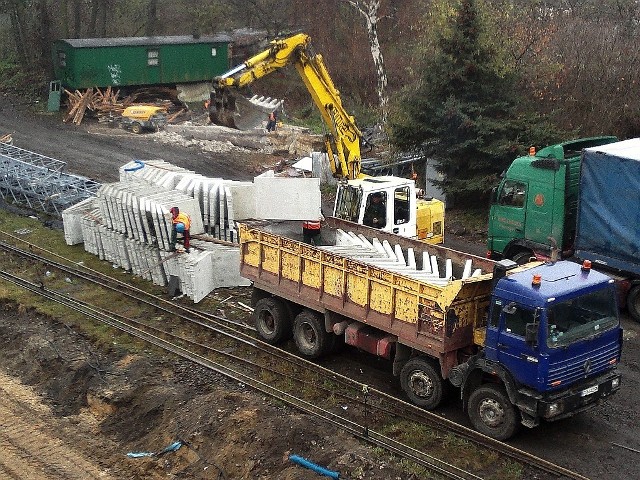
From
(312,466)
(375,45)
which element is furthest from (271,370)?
A: (375,45)

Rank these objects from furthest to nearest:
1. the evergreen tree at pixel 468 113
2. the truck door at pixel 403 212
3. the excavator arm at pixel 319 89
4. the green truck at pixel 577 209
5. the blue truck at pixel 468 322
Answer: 1. the evergreen tree at pixel 468 113
2. the excavator arm at pixel 319 89
3. the truck door at pixel 403 212
4. the green truck at pixel 577 209
5. the blue truck at pixel 468 322

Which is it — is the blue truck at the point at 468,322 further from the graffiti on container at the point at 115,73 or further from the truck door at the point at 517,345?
the graffiti on container at the point at 115,73

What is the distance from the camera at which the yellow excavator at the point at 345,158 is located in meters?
16.2

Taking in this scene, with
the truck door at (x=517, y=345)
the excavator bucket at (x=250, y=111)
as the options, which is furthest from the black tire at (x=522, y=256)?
the excavator bucket at (x=250, y=111)

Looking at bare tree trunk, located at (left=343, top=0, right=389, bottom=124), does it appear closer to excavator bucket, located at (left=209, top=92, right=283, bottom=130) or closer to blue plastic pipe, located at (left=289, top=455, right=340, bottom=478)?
excavator bucket, located at (left=209, top=92, right=283, bottom=130)

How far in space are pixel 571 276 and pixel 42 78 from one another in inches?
1305

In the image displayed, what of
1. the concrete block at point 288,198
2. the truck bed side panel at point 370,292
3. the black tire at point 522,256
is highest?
the concrete block at point 288,198

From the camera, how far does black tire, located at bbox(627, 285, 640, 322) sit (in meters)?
15.1

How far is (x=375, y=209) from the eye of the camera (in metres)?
16.2

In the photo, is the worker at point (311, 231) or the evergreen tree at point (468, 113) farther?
the evergreen tree at point (468, 113)

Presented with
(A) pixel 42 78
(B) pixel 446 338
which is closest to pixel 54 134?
(A) pixel 42 78

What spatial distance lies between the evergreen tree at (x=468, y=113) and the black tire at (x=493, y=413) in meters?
11.2

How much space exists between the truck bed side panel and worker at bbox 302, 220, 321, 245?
1163 millimetres

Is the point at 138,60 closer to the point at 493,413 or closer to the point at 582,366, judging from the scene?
the point at 493,413
